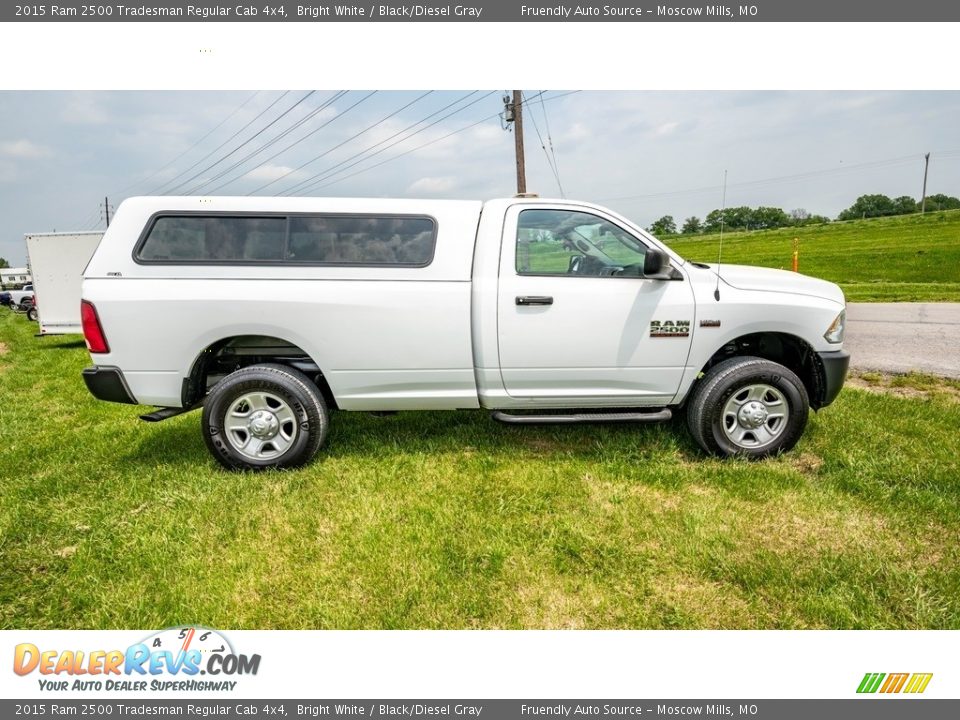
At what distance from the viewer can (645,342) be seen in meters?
3.73

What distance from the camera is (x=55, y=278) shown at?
39.4 feet

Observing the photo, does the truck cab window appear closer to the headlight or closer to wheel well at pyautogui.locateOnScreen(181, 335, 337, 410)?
the headlight

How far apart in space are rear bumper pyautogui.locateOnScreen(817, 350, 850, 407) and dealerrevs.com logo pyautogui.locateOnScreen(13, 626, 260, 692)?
401cm

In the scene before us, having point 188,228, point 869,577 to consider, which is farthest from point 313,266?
point 869,577

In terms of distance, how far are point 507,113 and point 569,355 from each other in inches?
506

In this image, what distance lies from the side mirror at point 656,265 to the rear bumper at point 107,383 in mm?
3701

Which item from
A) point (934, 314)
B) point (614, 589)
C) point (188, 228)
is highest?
point (188, 228)

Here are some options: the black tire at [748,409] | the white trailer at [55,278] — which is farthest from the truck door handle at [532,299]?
the white trailer at [55,278]

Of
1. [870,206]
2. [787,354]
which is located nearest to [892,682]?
[787,354]

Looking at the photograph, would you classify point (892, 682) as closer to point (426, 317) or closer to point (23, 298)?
point (426, 317)

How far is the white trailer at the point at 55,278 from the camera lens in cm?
1194

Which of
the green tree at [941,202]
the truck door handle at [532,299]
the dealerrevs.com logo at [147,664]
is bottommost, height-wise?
the dealerrevs.com logo at [147,664]

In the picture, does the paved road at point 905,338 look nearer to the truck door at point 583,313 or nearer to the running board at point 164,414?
the truck door at point 583,313

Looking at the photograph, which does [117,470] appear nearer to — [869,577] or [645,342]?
[645,342]
